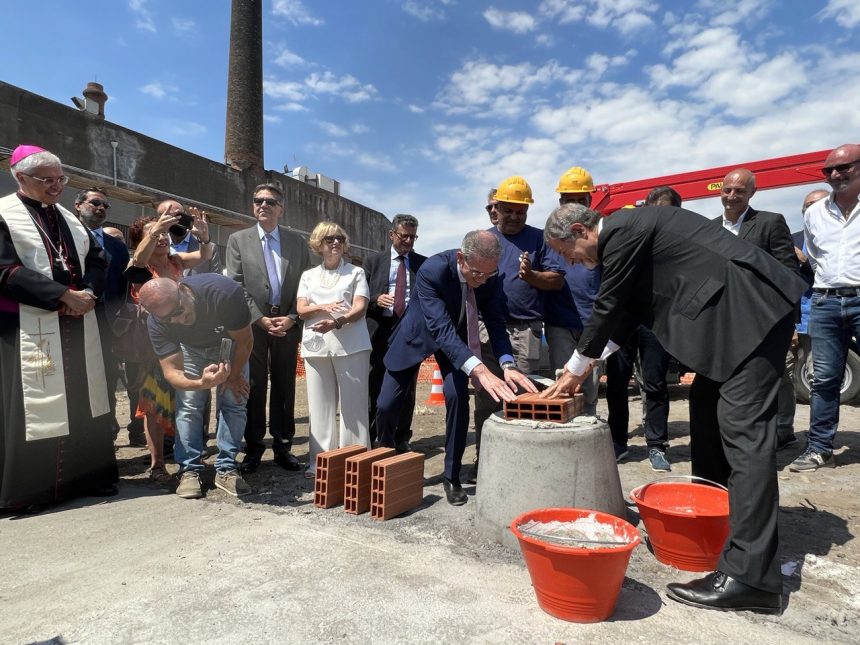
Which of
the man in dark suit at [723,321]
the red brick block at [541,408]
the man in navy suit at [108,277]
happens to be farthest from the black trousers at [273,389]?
the man in dark suit at [723,321]

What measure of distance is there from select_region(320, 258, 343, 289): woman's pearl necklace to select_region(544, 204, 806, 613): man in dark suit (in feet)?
7.06

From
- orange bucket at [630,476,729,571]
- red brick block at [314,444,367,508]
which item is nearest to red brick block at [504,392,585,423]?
orange bucket at [630,476,729,571]

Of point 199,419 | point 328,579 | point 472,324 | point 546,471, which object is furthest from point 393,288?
point 328,579

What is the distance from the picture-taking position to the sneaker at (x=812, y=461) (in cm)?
434

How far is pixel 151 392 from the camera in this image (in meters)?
4.61

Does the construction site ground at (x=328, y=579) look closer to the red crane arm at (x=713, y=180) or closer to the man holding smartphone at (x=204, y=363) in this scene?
the man holding smartphone at (x=204, y=363)

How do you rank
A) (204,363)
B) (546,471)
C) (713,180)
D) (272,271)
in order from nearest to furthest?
1. (546,471)
2. (204,363)
3. (272,271)
4. (713,180)

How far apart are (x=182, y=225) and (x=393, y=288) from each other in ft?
6.29

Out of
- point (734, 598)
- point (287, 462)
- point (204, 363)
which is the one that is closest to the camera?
point (734, 598)

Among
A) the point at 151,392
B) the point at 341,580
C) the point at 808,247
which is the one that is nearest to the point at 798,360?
the point at 808,247

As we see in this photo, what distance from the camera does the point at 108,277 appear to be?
471 centimetres

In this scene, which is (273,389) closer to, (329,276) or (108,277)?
(329,276)

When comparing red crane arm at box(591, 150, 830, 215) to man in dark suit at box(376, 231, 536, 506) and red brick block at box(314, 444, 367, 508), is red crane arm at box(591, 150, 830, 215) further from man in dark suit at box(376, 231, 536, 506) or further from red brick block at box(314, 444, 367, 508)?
red brick block at box(314, 444, 367, 508)

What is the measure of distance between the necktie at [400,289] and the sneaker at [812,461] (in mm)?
3426
